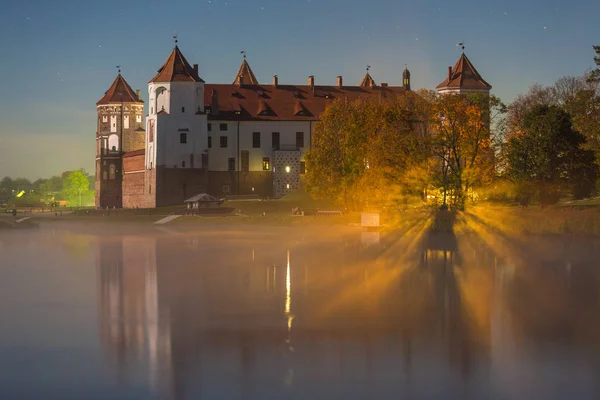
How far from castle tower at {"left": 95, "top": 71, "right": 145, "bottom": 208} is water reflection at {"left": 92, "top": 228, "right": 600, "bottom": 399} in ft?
320

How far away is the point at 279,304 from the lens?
2505 cm

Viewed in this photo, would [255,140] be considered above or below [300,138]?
below

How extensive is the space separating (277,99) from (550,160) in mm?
59830

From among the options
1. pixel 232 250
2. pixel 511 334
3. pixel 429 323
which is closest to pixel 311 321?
pixel 429 323

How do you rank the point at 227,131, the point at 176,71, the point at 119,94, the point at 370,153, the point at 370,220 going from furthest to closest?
the point at 119,94 < the point at 227,131 < the point at 176,71 < the point at 370,153 < the point at 370,220

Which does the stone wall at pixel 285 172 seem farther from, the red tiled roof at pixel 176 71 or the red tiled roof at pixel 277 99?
the red tiled roof at pixel 176 71

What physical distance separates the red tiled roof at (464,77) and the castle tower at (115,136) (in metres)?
49.4

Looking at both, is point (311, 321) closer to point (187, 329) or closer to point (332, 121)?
point (187, 329)

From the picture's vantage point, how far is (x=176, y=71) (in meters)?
116

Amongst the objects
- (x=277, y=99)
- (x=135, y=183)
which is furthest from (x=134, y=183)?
(x=277, y=99)

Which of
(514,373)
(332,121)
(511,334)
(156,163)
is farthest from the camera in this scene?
(156,163)

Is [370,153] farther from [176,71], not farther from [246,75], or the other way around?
[246,75]

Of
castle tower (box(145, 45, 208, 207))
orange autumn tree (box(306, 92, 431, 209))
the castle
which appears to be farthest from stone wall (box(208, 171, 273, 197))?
orange autumn tree (box(306, 92, 431, 209))

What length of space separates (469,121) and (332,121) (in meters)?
14.4
